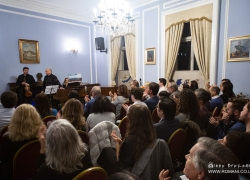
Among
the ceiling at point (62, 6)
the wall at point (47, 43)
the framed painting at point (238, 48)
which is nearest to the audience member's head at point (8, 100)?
the wall at point (47, 43)

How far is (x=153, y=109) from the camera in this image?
331 cm

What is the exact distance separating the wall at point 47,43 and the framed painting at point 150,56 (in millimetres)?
3146

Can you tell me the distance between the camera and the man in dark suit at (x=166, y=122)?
1.93m

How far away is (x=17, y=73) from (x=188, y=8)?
6182 mm

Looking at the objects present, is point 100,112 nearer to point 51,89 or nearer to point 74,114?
point 74,114

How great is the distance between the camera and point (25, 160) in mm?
1695

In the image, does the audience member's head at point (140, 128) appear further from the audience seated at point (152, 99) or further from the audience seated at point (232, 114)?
the audience seated at point (152, 99)

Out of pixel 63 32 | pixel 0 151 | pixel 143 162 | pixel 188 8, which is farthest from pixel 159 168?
pixel 63 32

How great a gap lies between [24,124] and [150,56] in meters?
5.23

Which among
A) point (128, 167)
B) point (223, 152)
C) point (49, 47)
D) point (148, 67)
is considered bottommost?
point (128, 167)

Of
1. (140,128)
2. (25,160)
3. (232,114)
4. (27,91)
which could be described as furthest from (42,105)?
(27,91)

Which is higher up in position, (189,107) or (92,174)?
(189,107)

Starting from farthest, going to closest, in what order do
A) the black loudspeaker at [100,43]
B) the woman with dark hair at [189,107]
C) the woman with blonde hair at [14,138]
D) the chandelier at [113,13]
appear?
the black loudspeaker at [100,43], the chandelier at [113,13], the woman with dark hair at [189,107], the woman with blonde hair at [14,138]

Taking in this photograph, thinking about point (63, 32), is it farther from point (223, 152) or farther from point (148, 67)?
point (223, 152)
